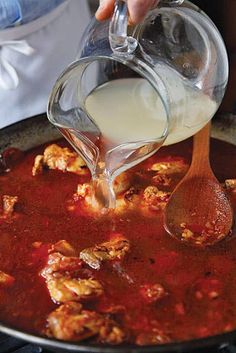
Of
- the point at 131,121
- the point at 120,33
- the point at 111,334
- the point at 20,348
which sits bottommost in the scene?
the point at 20,348

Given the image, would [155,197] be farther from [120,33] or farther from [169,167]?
[120,33]

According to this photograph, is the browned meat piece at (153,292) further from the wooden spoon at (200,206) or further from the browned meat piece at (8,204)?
the browned meat piece at (8,204)

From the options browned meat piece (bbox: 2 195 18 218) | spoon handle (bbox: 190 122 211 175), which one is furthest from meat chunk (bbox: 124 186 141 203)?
browned meat piece (bbox: 2 195 18 218)

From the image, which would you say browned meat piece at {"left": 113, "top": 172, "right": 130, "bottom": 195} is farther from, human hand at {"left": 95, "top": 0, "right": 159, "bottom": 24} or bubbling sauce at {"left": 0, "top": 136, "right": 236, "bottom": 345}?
human hand at {"left": 95, "top": 0, "right": 159, "bottom": 24}

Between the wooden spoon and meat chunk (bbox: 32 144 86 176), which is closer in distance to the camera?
the wooden spoon

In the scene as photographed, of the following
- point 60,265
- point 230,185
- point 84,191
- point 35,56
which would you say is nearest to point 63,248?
point 60,265

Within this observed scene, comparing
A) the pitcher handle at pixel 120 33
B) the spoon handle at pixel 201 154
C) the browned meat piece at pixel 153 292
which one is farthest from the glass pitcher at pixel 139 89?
the browned meat piece at pixel 153 292

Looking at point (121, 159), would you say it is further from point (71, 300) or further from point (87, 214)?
point (71, 300)
